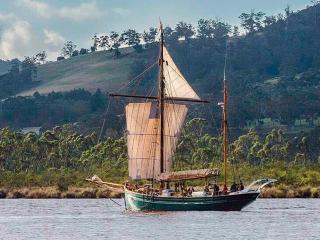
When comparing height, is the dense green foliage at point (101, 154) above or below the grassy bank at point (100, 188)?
above

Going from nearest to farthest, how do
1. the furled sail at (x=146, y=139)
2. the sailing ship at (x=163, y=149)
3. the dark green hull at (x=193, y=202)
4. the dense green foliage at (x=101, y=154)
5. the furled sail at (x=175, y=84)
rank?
the dark green hull at (x=193, y=202) → the sailing ship at (x=163, y=149) → the furled sail at (x=146, y=139) → the furled sail at (x=175, y=84) → the dense green foliage at (x=101, y=154)

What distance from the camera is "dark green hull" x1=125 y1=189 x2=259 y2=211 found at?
83000 millimetres

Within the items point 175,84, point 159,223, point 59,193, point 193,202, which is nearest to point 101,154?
point 59,193

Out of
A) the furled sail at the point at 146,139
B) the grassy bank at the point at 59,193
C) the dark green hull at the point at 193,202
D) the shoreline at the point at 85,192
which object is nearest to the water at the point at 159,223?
the dark green hull at the point at 193,202

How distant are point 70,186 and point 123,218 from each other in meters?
43.3

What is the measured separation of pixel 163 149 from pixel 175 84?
556 centimetres

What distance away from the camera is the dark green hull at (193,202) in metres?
83.0

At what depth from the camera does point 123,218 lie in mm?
78688

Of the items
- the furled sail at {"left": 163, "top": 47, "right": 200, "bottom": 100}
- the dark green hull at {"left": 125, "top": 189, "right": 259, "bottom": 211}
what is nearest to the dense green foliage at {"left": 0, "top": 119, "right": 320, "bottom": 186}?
the furled sail at {"left": 163, "top": 47, "right": 200, "bottom": 100}

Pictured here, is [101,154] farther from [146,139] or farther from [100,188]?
[146,139]

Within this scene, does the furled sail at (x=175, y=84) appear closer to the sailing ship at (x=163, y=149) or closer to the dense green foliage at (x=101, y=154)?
the sailing ship at (x=163, y=149)

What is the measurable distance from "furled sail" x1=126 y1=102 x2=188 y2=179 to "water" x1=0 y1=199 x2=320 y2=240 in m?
4.17

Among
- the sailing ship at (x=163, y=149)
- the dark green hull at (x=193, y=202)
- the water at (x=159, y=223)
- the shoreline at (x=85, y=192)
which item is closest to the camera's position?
the water at (x=159, y=223)

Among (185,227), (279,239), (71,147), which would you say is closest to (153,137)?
(185,227)
